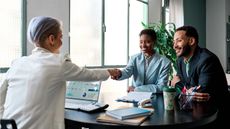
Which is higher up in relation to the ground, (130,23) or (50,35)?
(130,23)

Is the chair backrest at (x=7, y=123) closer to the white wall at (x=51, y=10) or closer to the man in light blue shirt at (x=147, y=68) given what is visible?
the man in light blue shirt at (x=147, y=68)

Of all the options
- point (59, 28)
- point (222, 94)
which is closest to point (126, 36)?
point (222, 94)

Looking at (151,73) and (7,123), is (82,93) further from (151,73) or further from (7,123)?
(151,73)

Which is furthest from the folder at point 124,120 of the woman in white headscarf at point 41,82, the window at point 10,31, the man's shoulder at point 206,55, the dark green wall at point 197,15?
the dark green wall at point 197,15

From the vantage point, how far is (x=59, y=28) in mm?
1562

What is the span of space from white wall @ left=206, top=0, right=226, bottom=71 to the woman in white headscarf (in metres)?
5.66

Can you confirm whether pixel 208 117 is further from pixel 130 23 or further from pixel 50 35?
pixel 130 23

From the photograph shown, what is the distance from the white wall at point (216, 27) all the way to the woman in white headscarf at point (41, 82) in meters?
5.66

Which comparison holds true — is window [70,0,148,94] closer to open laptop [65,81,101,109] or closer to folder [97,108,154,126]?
open laptop [65,81,101,109]

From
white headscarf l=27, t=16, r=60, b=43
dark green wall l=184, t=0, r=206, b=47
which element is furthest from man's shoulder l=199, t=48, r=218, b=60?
dark green wall l=184, t=0, r=206, b=47

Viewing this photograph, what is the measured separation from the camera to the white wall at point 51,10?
3.01m

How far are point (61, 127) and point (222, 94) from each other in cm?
127

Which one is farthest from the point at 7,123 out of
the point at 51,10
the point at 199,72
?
the point at 51,10

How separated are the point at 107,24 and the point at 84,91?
280cm
